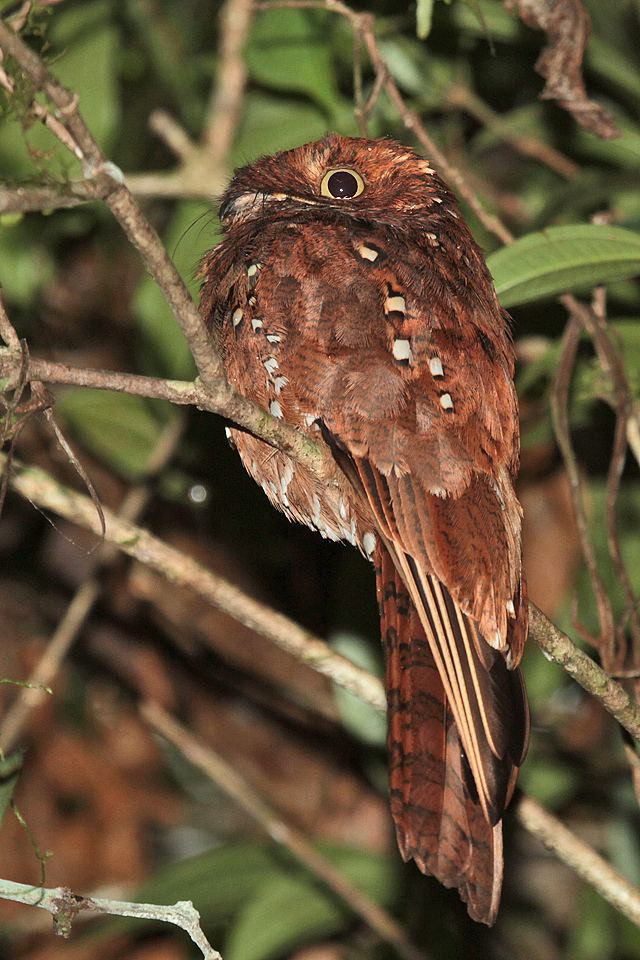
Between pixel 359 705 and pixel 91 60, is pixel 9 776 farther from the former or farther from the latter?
pixel 91 60

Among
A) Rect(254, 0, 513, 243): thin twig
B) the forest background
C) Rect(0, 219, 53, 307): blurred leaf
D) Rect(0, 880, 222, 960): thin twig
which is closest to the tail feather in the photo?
the forest background

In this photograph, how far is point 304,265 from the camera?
2139 mm

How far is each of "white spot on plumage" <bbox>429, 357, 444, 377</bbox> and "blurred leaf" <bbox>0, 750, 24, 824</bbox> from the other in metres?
0.97

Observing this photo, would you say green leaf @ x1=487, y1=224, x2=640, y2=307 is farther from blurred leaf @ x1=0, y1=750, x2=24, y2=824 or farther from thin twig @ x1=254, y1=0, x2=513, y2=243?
blurred leaf @ x1=0, y1=750, x2=24, y2=824

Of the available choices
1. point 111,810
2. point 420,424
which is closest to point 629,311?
point 420,424

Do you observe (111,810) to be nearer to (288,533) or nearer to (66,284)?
(288,533)

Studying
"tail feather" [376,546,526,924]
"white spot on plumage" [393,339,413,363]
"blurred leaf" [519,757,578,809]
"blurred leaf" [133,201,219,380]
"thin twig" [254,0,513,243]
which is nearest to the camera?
"tail feather" [376,546,526,924]

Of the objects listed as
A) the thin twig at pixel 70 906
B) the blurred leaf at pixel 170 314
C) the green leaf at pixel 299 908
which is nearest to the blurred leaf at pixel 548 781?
the green leaf at pixel 299 908

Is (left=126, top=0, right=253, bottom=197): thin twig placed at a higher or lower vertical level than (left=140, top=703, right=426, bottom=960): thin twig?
higher

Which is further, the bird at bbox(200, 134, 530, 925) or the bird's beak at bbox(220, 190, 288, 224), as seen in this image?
the bird's beak at bbox(220, 190, 288, 224)

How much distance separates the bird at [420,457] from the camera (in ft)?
6.40

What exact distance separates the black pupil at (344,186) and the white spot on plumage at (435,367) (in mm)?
564

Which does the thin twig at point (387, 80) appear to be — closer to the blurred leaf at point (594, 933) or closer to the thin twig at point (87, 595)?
the thin twig at point (87, 595)

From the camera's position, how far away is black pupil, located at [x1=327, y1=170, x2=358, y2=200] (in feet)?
8.01
